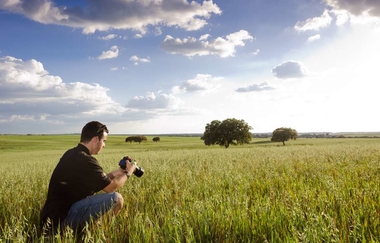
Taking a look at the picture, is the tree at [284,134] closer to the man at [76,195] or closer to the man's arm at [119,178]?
the man's arm at [119,178]

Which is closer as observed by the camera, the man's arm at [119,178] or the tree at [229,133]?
the man's arm at [119,178]

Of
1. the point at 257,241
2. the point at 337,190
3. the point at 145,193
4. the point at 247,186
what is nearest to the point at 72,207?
the point at 145,193

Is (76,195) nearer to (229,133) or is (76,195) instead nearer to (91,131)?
(91,131)

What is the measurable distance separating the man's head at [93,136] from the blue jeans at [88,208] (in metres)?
0.85

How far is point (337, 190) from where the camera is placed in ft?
15.1

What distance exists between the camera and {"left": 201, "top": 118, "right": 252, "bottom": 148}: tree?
60812 mm

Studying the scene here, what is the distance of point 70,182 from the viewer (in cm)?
444

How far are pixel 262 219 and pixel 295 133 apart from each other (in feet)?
298

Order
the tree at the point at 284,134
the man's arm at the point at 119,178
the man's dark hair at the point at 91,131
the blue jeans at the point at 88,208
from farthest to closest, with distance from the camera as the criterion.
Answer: the tree at the point at 284,134 < the man's dark hair at the point at 91,131 < the man's arm at the point at 119,178 < the blue jeans at the point at 88,208

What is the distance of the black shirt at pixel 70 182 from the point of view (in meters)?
4.39

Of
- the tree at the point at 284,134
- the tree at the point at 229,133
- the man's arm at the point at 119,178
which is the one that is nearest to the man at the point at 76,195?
the man's arm at the point at 119,178

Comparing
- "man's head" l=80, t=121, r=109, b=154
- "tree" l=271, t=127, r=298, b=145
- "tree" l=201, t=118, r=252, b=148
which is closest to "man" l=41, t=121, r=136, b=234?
"man's head" l=80, t=121, r=109, b=154

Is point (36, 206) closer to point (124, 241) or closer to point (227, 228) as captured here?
point (124, 241)

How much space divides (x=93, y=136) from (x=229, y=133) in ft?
188
